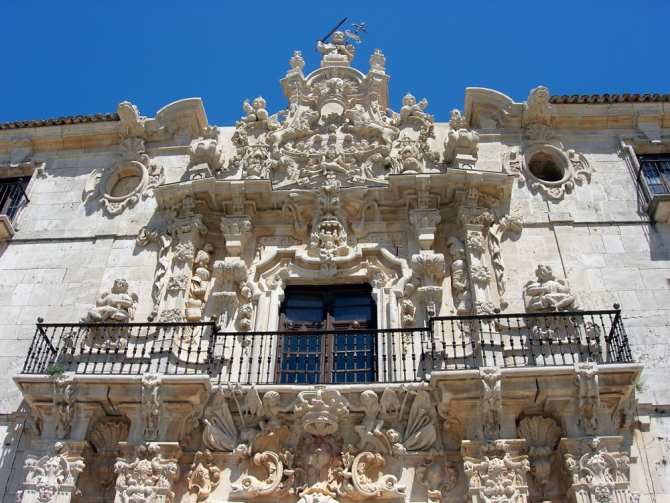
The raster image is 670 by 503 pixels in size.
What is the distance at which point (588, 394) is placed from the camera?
7246mm

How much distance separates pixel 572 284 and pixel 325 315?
322 centimetres

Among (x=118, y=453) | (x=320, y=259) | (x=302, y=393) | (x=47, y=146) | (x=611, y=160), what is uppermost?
(x=47, y=146)

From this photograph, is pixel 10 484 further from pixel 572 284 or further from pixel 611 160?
pixel 611 160

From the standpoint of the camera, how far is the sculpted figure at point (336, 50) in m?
12.2

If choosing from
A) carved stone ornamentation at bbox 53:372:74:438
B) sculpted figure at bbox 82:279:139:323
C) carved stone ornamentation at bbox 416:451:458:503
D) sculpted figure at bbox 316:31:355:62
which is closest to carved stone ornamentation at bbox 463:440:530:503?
carved stone ornamentation at bbox 416:451:458:503

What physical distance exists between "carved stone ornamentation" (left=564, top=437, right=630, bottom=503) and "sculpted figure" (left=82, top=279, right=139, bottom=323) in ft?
18.2

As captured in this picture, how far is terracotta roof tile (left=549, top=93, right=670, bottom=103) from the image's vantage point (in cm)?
1075

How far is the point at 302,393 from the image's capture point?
760 centimetres

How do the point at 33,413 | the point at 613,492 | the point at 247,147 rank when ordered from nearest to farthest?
the point at 613,492 < the point at 33,413 < the point at 247,147

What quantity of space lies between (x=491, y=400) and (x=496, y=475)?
2.47 ft

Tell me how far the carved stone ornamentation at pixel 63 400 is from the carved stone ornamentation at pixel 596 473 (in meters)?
5.39

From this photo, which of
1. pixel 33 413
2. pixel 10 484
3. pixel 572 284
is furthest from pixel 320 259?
pixel 10 484

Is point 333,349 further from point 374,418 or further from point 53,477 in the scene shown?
point 53,477

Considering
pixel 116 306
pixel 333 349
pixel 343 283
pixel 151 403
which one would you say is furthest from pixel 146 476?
pixel 343 283
